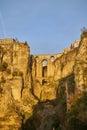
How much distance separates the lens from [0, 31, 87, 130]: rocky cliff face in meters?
55.9

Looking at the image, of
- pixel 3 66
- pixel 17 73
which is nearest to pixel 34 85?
pixel 17 73

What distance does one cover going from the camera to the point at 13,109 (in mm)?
60562

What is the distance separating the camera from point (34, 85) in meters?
73.8

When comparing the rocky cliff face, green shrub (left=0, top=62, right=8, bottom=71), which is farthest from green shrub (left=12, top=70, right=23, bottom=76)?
green shrub (left=0, top=62, right=8, bottom=71)

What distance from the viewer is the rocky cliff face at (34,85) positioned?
5587 centimetres

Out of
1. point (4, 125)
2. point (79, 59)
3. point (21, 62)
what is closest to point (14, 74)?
point (21, 62)

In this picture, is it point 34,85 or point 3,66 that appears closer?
point 3,66

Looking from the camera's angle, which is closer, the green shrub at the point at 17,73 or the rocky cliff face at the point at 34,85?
the rocky cliff face at the point at 34,85

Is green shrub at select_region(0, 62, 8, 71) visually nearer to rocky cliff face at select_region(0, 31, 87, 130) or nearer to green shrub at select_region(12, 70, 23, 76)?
rocky cliff face at select_region(0, 31, 87, 130)

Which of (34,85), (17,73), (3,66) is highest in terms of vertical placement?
(3,66)

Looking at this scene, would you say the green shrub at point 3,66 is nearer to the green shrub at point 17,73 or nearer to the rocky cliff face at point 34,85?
the rocky cliff face at point 34,85

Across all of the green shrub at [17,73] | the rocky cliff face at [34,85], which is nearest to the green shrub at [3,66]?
the rocky cliff face at [34,85]

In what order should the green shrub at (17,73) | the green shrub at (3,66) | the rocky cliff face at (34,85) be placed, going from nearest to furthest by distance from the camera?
the rocky cliff face at (34,85) < the green shrub at (17,73) < the green shrub at (3,66)

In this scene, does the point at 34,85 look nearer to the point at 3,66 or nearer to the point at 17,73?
the point at 17,73
